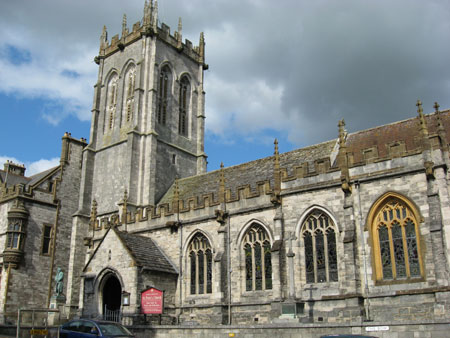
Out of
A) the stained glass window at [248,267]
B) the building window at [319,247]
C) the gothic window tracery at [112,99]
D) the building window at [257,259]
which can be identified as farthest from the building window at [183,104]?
the building window at [319,247]

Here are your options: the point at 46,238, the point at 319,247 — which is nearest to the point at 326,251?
the point at 319,247

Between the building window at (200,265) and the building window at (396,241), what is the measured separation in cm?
880

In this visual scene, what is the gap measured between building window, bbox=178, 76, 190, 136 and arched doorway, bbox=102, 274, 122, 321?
1453 cm

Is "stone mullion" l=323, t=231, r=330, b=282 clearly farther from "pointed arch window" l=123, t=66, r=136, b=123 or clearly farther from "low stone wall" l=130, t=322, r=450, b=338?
"pointed arch window" l=123, t=66, r=136, b=123

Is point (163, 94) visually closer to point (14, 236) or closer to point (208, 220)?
point (14, 236)

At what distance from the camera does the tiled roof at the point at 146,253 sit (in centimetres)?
2347

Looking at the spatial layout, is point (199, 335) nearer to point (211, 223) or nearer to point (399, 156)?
point (211, 223)

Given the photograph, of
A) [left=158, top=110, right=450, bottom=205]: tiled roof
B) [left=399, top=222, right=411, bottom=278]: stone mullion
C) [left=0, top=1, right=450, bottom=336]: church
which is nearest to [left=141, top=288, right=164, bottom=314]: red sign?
[left=0, top=1, right=450, bottom=336]: church

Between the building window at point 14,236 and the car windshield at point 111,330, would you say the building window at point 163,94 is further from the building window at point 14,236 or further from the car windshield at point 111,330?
the car windshield at point 111,330

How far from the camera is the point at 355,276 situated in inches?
717

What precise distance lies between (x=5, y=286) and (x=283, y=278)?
59.4 ft

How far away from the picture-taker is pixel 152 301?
20984 mm

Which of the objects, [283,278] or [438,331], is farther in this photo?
[283,278]

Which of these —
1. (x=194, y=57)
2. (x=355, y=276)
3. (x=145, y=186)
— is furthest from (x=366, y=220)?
(x=194, y=57)
